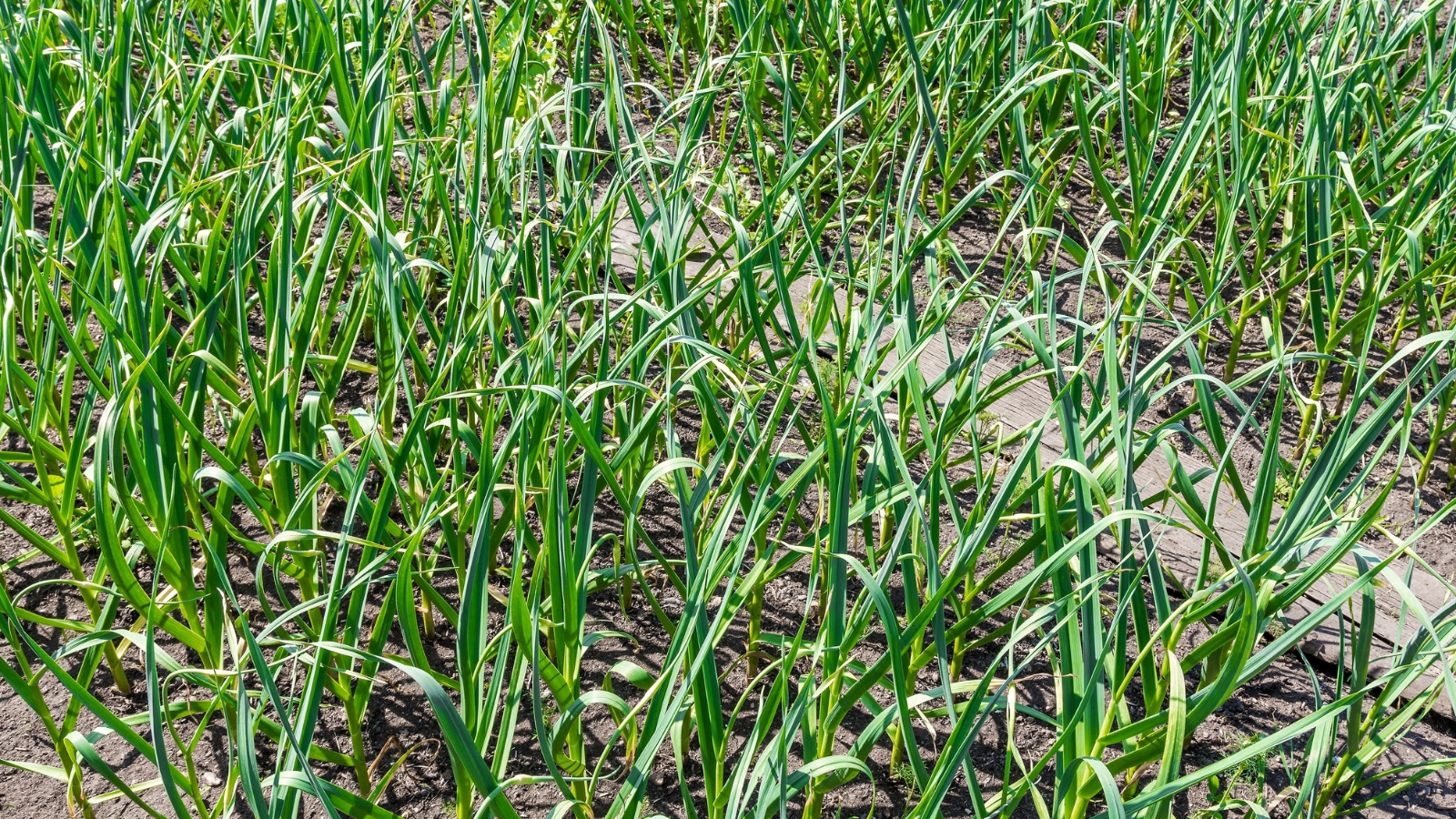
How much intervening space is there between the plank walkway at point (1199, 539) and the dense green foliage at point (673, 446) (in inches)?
1.6

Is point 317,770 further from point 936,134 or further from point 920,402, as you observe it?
point 936,134

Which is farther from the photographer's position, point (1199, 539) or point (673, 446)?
point (1199, 539)

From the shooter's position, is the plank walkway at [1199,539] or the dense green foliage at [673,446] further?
the plank walkway at [1199,539]

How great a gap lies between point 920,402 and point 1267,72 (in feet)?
4.24

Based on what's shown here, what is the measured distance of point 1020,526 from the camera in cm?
163

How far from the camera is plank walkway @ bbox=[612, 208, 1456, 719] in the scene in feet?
4.91

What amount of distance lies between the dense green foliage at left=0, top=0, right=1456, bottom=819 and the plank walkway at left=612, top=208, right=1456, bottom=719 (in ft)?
0.14

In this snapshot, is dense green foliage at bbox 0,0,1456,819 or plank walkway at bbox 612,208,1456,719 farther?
plank walkway at bbox 612,208,1456,719

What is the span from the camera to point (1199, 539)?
1.66m

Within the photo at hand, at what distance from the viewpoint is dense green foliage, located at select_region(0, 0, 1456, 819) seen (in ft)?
3.38

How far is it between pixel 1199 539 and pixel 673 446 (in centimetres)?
84

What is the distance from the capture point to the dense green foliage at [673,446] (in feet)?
3.38

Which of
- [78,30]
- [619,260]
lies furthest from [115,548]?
[619,260]

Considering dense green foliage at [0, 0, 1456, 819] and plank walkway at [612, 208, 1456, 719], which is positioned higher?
dense green foliage at [0, 0, 1456, 819]
